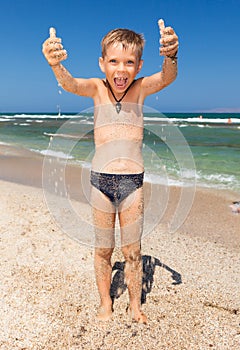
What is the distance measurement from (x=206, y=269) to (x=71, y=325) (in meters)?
1.57

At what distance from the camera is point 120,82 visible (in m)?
2.57

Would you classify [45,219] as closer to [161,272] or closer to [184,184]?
[161,272]

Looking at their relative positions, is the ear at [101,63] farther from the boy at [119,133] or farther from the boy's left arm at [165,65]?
the boy's left arm at [165,65]

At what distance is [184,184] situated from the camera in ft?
25.2

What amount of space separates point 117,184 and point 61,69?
0.87 m

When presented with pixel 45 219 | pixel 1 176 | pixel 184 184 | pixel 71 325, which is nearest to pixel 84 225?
pixel 45 219

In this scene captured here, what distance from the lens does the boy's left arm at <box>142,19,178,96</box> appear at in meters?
2.30

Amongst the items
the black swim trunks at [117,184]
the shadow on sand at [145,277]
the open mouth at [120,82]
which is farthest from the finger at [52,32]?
the shadow on sand at [145,277]

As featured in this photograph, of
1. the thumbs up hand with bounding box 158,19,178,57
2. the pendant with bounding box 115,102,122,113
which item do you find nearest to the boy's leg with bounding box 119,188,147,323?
the pendant with bounding box 115,102,122,113

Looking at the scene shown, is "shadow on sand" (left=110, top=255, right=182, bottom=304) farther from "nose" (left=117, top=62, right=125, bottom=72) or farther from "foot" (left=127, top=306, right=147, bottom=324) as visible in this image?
"nose" (left=117, top=62, right=125, bottom=72)

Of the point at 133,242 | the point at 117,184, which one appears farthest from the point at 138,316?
the point at 117,184

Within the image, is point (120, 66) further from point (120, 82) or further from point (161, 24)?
point (161, 24)

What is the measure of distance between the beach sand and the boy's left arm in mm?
1747

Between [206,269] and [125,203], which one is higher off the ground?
[125,203]
